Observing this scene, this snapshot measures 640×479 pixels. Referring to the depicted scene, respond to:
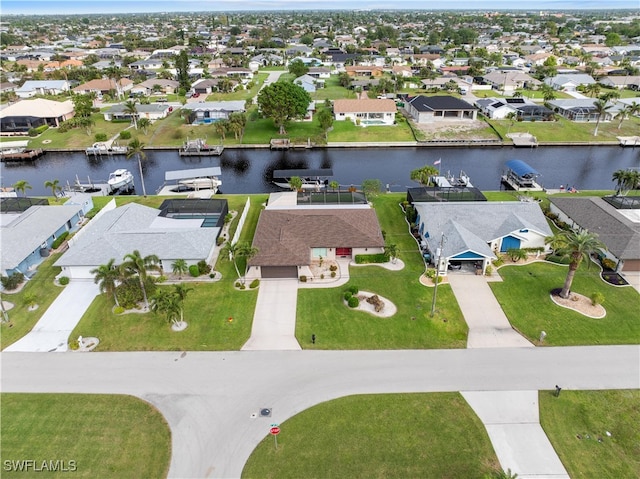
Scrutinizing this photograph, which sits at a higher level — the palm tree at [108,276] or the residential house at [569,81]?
the residential house at [569,81]

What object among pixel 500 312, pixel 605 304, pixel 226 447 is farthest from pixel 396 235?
pixel 226 447

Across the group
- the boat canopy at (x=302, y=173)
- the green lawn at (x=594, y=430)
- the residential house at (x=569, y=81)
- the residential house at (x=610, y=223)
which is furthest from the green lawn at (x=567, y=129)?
the green lawn at (x=594, y=430)

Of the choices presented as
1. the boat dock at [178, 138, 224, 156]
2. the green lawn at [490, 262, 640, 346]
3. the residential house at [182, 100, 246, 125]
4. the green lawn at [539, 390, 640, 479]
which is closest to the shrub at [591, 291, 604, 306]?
the green lawn at [490, 262, 640, 346]

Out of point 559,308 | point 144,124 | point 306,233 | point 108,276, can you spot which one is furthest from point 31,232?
point 559,308

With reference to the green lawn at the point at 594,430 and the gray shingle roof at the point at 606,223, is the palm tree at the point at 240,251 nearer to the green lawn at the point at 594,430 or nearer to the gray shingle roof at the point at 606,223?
the green lawn at the point at 594,430

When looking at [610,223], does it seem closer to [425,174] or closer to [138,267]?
[425,174]

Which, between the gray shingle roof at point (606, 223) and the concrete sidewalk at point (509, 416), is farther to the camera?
the gray shingle roof at point (606, 223)
